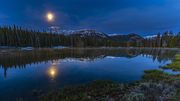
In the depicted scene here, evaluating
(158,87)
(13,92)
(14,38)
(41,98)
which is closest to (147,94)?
(158,87)

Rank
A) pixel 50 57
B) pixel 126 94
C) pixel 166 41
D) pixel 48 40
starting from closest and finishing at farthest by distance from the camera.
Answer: pixel 126 94 < pixel 50 57 < pixel 48 40 < pixel 166 41

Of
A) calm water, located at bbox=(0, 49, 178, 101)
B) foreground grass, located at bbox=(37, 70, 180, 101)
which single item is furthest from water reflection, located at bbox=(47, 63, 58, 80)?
foreground grass, located at bbox=(37, 70, 180, 101)

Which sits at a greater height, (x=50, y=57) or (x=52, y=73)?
(x=50, y=57)

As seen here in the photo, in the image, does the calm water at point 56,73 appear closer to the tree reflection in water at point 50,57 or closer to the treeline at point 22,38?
the tree reflection in water at point 50,57

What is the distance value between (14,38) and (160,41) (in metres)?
123

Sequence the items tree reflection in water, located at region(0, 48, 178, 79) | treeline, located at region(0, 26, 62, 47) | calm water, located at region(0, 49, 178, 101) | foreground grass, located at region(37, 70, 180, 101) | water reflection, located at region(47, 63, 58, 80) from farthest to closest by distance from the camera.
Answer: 1. treeline, located at region(0, 26, 62, 47)
2. tree reflection in water, located at region(0, 48, 178, 79)
3. water reflection, located at region(47, 63, 58, 80)
4. calm water, located at region(0, 49, 178, 101)
5. foreground grass, located at region(37, 70, 180, 101)

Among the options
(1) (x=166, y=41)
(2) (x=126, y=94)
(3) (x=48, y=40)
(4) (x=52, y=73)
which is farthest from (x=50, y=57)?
(1) (x=166, y=41)

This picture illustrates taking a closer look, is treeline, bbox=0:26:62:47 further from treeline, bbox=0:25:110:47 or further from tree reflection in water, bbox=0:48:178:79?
tree reflection in water, bbox=0:48:178:79

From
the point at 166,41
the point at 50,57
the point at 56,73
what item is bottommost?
the point at 56,73

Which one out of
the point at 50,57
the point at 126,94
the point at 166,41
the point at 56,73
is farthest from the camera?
the point at 166,41

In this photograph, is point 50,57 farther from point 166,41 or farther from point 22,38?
point 166,41

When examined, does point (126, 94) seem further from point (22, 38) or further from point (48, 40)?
point (48, 40)

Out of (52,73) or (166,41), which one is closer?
(52,73)

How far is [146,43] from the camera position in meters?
193
